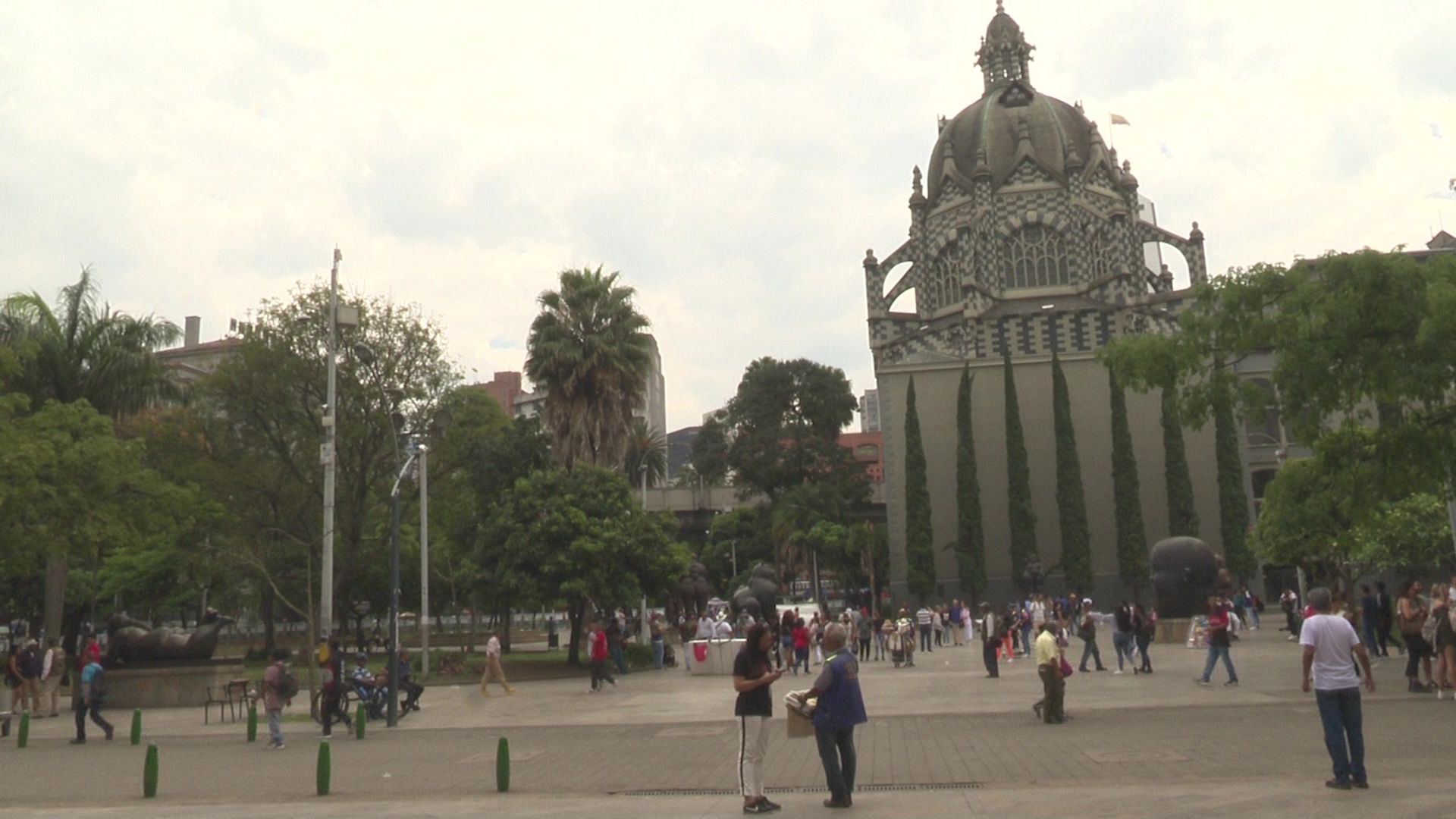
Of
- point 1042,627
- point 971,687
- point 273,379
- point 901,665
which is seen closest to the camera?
point 1042,627

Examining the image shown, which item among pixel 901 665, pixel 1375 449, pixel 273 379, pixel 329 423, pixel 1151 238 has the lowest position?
pixel 901 665

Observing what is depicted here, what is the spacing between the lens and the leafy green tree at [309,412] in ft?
113

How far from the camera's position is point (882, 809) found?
9.41m

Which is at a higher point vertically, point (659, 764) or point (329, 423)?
point (329, 423)

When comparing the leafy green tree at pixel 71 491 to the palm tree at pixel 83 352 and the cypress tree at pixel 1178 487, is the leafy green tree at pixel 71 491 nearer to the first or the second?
the palm tree at pixel 83 352

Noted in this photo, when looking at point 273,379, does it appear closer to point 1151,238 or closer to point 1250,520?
point 1250,520

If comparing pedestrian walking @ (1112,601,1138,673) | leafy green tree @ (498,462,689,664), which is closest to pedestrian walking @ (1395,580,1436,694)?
pedestrian walking @ (1112,601,1138,673)

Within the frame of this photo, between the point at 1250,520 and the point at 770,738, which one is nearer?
the point at 770,738

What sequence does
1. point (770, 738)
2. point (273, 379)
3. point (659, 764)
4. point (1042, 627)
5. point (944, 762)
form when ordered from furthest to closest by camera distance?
point (273, 379) < point (1042, 627) < point (770, 738) < point (659, 764) < point (944, 762)

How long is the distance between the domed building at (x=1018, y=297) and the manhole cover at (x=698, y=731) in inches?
1713

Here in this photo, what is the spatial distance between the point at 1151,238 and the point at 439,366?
56.1 m

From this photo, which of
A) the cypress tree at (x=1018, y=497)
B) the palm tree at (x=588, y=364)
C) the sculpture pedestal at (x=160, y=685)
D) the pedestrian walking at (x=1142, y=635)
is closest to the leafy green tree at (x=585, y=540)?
the palm tree at (x=588, y=364)

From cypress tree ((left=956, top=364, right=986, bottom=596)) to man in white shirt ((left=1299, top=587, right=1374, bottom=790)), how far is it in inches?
1958

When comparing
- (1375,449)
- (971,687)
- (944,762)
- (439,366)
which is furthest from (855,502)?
(944,762)
